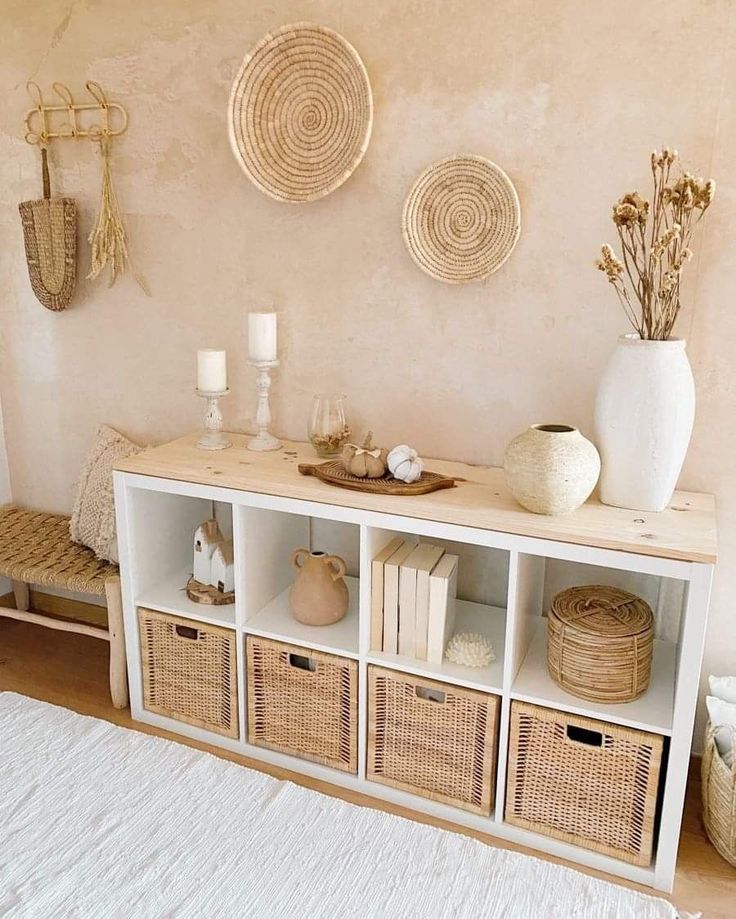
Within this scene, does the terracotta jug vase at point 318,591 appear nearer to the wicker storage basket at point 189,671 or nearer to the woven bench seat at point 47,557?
the wicker storage basket at point 189,671

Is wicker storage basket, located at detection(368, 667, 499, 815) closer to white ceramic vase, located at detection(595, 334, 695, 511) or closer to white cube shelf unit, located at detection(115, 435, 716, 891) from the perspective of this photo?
white cube shelf unit, located at detection(115, 435, 716, 891)

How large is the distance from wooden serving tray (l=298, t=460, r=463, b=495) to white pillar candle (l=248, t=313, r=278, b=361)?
0.38 metres

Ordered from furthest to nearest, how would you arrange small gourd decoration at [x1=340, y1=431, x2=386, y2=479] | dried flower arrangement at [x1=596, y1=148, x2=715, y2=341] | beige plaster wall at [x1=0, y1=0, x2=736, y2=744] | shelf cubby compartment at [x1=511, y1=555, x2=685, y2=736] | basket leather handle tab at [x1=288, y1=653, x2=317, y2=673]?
basket leather handle tab at [x1=288, y1=653, x2=317, y2=673]
small gourd decoration at [x1=340, y1=431, x2=386, y2=479]
beige plaster wall at [x1=0, y1=0, x2=736, y2=744]
shelf cubby compartment at [x1=511, y1=555, x2=685, y2=736]
dried flower arrangement at [x1=596, y1=148, x2=715, y2=341]

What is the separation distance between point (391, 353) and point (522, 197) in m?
0.53

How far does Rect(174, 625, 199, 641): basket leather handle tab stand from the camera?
2168mm

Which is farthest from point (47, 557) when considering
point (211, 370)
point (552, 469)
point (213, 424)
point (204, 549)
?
point (552, 469)

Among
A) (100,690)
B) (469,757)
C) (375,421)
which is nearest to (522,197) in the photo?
(375,421)

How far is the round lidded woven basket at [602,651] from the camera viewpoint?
66.9 inches

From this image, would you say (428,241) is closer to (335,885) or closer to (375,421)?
(375,421)

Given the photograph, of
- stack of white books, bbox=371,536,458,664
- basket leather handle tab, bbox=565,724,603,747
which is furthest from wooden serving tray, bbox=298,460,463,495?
basket leather handle tab, bbox=565,724,603,747

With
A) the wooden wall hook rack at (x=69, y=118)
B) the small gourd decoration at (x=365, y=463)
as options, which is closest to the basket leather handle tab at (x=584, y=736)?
the small gourd decoration at (x=365, y=463)

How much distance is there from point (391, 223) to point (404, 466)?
69cm

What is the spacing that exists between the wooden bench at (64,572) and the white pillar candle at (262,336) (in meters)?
0.78

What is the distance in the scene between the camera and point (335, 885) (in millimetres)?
1672
